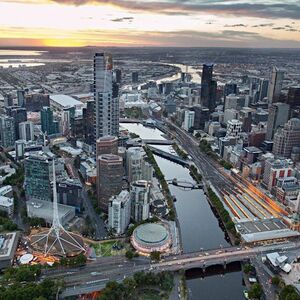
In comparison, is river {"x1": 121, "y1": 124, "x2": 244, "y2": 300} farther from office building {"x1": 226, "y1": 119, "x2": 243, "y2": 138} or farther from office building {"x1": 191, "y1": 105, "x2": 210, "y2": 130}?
office building {"x1": 191, "y1": 105, "x2": 210, "y2": 130}

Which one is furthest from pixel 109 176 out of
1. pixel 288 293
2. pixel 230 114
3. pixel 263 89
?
pixel 263 89

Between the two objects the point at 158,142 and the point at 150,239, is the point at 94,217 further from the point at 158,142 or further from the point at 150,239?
the point at 158,142

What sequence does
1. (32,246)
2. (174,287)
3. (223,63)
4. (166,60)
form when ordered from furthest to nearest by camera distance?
(166,60) < (223,63) < (32,246) < (174,287)

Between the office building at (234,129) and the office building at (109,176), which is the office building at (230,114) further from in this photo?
the office building at (109,176)

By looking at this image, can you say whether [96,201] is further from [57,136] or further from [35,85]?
[35,85]

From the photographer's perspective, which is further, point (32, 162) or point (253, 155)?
point (253, 155)

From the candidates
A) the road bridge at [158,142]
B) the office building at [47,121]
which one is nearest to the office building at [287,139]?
the road bridge at [158,142]

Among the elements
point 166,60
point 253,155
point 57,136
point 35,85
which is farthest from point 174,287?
point 166,60
